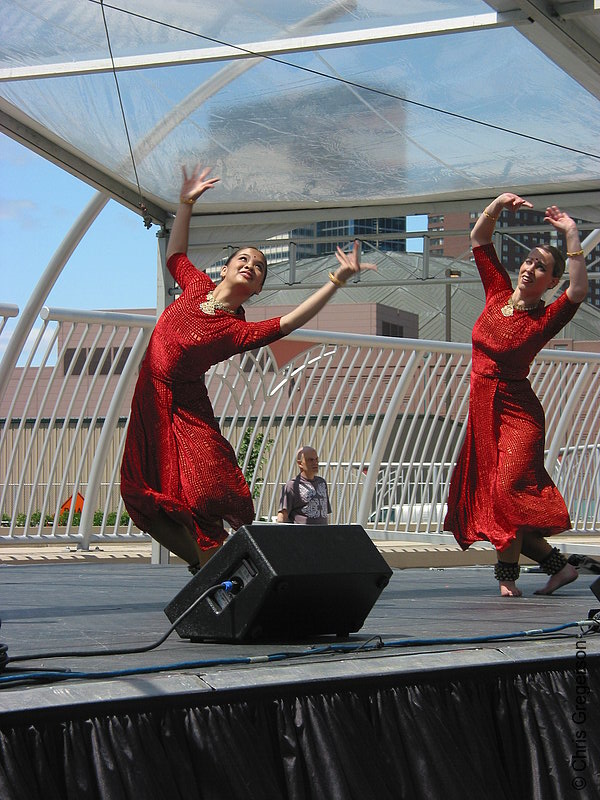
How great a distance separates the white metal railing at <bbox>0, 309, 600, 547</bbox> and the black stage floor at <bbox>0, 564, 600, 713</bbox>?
52.5 inches

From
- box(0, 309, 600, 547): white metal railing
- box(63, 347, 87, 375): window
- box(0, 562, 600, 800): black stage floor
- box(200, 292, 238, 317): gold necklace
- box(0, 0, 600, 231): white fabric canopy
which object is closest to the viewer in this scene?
box(0, 562, 600, 800): black stage floor

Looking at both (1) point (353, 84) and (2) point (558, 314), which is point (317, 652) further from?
(1) point (353, 84)

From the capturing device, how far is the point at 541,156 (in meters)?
6.68

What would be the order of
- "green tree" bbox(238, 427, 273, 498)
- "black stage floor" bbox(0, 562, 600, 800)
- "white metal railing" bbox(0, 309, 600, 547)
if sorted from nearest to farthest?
"black stage floor" bbox(0, 562, 600, 800) < "white metal railing" bbox(0, 309, 600, 547) < "green tree" bbox(238, 427, 273, 498)

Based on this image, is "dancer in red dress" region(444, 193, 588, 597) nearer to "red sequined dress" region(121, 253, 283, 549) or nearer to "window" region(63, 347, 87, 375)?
"red sequined dress" region(121, 253, 283, 549)

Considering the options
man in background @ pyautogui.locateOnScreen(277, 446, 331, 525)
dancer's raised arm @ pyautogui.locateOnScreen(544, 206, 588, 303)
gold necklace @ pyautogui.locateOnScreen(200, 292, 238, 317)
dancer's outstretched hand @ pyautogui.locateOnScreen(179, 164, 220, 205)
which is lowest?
man in background @ pyautogui.locateOnScreen(277, 446, 331, 525)

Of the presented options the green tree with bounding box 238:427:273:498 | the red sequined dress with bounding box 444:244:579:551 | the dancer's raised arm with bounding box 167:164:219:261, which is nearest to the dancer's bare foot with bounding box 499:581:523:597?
the red sequined dress with bounding box 444:244:579:551

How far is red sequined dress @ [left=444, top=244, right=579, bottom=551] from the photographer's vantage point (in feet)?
17.2

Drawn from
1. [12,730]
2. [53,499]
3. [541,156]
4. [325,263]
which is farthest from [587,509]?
[325,263]

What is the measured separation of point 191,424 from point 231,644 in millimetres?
1474

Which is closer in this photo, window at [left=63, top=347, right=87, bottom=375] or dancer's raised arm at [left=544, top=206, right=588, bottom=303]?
dancer's raised arm at [left=544, top=206, right=588, bottom=303]

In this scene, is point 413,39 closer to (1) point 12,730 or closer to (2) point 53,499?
(2) point 53,499

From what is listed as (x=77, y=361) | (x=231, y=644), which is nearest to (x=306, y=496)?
(x=77, y=361)

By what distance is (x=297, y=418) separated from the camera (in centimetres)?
800
